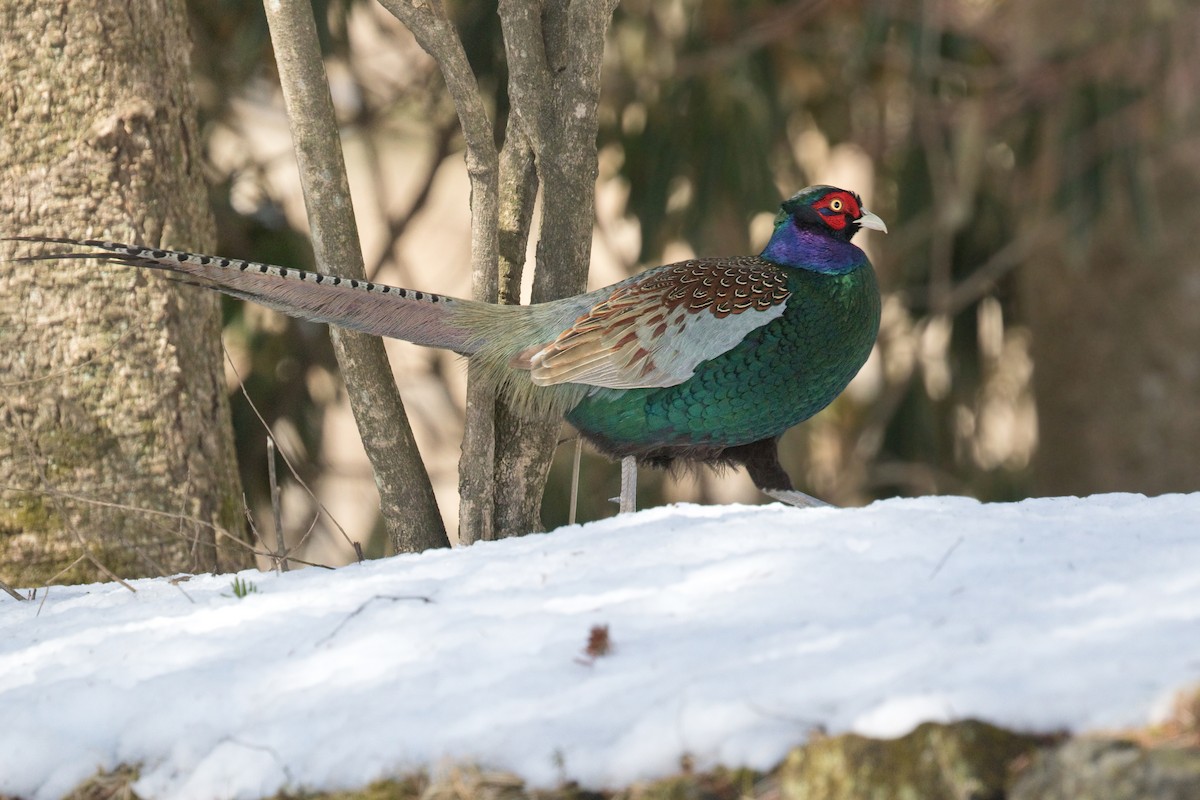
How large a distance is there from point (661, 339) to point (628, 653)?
5.19 feet

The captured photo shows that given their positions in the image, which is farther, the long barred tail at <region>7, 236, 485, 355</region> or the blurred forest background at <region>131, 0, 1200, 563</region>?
the blurred forest background at <region>131, 0, 1200, 563</region>

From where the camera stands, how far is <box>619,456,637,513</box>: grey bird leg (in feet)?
13.3

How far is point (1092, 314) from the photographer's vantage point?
795cm

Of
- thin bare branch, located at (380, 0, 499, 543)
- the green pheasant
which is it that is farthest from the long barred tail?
thin bare branch, located at (380, 0, 499, 543)

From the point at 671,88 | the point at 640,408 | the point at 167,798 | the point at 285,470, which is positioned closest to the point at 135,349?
the point at 640,408

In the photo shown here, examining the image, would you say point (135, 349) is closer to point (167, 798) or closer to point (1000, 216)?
point (167, 798)

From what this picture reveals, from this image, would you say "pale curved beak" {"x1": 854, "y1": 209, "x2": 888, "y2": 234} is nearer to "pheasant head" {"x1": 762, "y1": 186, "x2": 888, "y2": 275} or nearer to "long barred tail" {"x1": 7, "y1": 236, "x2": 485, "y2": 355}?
"pheasant head" {"x1": 762, "y1": 186, "x2": 888, "y2": 275}

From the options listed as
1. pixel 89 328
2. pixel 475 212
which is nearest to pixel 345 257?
pixel 475 212

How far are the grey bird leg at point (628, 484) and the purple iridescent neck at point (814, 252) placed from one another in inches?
30.1

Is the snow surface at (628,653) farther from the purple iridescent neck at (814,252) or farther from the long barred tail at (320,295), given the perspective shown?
the purple iridescent neck at (814,252)

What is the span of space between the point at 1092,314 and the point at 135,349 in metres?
5.84

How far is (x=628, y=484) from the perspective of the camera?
13.4 ft

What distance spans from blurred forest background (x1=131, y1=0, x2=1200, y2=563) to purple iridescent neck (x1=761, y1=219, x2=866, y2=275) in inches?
111

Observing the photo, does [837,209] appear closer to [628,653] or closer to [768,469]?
[768,469]
